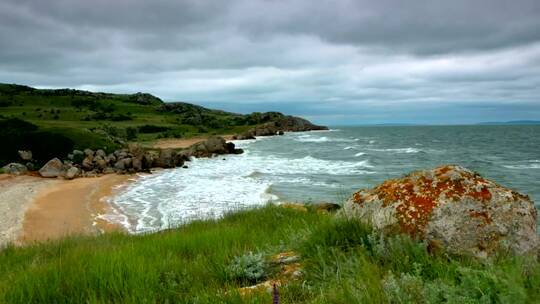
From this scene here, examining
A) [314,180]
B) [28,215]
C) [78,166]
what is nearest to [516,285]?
[28,215]

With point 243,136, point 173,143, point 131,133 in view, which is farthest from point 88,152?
point 243,136

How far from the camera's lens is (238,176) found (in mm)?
37781

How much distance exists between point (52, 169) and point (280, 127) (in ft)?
386

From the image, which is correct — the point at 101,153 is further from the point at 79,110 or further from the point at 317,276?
the point at 79,110

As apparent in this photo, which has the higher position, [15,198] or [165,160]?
[165,160]

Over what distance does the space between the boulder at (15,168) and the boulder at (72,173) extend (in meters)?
3.66

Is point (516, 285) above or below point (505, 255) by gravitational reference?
above

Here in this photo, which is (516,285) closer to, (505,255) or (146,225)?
(505,255)

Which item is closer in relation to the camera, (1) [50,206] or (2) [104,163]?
(1) [50,206]

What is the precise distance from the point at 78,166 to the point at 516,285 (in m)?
43.4

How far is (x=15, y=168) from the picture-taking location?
38531 millimetres

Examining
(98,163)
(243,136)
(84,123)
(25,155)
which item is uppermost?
(84,123)

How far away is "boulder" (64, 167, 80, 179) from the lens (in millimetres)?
38031

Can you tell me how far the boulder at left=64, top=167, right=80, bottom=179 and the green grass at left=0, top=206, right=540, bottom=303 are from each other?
115 ft
